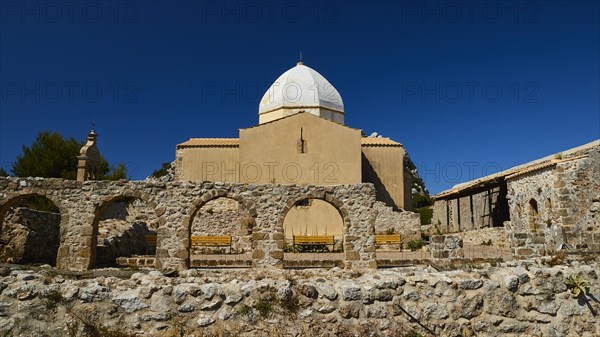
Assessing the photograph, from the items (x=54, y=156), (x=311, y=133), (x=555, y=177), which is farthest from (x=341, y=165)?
(x=54, y=156)

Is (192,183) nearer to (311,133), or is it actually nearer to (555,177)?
(311,133)

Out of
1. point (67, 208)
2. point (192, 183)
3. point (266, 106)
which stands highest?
point (266, 106)

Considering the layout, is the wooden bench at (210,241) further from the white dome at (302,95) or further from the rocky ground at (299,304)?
the white dome at (302,95)

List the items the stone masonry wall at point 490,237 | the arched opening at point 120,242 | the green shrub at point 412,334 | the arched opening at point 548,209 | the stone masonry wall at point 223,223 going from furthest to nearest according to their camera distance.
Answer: the stone masonry wall at point 223,223 < the stone masonry wall at point 490,237 < the arched opening at point 548,209 < the arched opening at point 120,242 < the green shrub at point 412,334

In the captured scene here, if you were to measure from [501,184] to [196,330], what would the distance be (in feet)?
61.1

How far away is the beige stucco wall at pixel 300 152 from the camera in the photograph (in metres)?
23.0

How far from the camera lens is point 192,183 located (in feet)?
43.3

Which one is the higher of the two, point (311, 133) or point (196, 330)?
point (311, 133)

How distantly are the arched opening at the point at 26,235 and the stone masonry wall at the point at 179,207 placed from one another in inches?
20.1

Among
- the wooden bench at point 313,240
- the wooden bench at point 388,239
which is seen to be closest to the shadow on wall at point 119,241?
the wooden bench at point 313,240

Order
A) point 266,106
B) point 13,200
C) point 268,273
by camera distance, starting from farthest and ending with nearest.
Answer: point 266,106
point 13,200
point 268,273

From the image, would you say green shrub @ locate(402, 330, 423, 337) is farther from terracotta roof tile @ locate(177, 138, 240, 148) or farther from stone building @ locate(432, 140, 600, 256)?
terracotta roof tile @ locate(177, 138, 240, 148)

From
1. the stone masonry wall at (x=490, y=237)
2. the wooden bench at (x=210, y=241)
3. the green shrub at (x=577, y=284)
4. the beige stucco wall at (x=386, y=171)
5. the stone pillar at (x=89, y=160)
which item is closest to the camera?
the green shrub at (x=577, y=284)

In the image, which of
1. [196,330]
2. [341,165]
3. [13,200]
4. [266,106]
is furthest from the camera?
[266,106]
